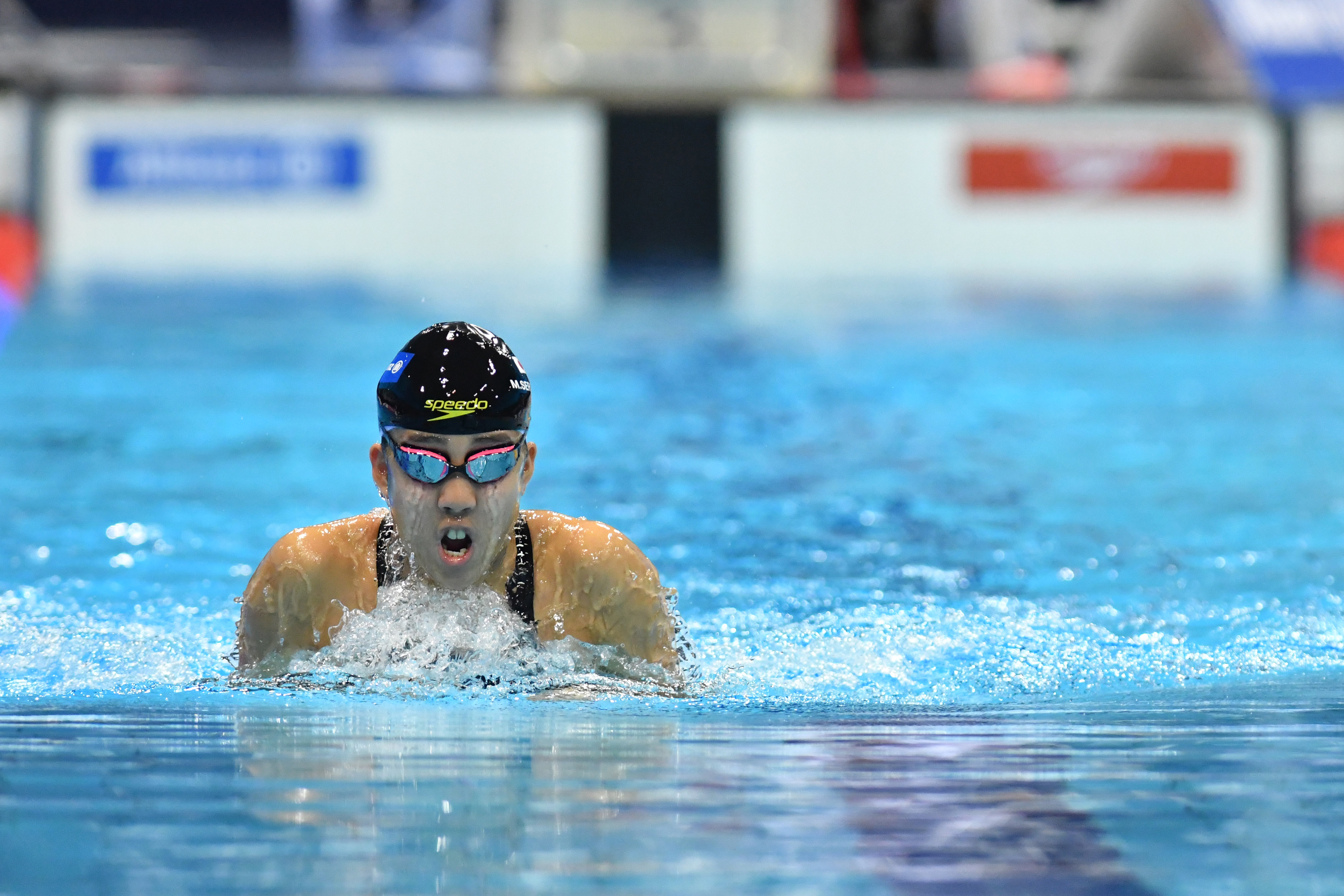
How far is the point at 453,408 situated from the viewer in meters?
2.94

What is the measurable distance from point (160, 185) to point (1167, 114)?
5847 mm

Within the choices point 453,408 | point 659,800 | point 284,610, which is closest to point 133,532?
point 284,610

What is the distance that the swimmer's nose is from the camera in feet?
9.73

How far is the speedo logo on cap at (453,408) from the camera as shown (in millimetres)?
2938

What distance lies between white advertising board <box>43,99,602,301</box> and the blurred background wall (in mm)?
15

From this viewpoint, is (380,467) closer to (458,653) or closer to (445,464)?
(445,464)

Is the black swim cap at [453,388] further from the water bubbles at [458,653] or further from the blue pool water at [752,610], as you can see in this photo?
the blue pool water at [752,610]

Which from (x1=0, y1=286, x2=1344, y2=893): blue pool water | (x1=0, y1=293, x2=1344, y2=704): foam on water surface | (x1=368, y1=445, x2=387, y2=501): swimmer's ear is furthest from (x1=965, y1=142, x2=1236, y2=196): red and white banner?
(x1=368, y1=445, x2=387, y2=501): swimmer's ear

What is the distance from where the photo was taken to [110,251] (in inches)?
392

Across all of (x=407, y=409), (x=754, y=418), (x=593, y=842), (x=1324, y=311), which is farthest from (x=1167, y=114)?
(x=593, y=842)

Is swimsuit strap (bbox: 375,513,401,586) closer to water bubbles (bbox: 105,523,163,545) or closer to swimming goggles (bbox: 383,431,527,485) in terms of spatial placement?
swimming goggles (bbox: 383,431,527,485)

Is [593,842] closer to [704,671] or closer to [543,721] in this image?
[543,721]

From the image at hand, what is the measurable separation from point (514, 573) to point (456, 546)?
0.57 feet

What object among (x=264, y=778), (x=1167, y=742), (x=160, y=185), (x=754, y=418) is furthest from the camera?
(x=160, y=185)
